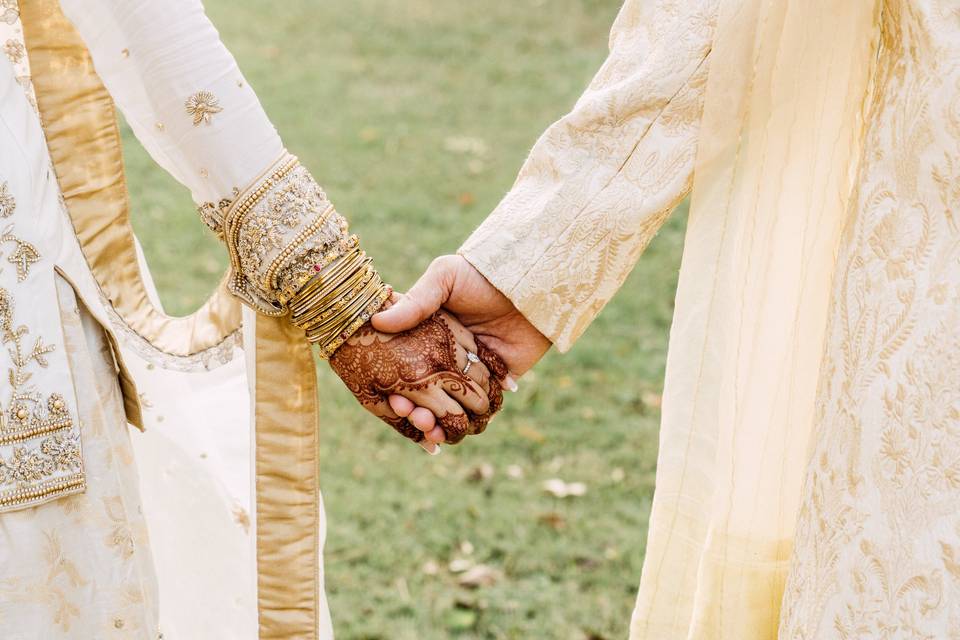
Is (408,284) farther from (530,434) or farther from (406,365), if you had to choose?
(406,365)

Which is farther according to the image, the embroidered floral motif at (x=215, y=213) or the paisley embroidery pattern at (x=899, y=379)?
the embroidered floral motif at (x=215, y=213)

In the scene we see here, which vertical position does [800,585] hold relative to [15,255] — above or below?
below

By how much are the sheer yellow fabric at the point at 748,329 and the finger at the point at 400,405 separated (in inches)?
17.1

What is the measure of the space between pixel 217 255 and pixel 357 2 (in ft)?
15.6

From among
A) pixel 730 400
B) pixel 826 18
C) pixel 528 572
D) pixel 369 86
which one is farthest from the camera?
pixel 369 86

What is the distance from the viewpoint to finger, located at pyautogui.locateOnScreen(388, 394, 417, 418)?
1932 millimetres

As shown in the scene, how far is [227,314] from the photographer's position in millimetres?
1813

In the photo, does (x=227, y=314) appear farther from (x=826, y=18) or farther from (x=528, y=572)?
(x=528, y=572)

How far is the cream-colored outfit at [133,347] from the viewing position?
1.44 metres

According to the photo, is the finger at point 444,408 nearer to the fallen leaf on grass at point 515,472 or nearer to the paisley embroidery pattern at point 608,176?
the paisley embroidery pattern at point 608,176

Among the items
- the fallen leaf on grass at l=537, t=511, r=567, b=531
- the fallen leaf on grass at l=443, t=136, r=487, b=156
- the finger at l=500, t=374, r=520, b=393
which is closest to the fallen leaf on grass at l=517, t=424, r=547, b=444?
the fallen leaf on grass at l=537, t=511, r=567, b=531

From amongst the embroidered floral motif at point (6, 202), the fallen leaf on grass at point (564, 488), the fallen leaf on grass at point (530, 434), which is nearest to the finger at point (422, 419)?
the embroidered floral motif at point (6, 202)

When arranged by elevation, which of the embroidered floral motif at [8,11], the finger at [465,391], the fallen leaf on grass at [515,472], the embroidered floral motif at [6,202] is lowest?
the fallen leaf on grass at [515,472]

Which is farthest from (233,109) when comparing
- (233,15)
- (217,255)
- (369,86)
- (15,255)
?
(233,15)
